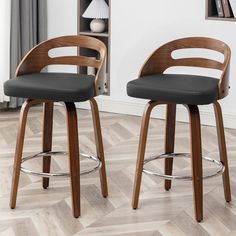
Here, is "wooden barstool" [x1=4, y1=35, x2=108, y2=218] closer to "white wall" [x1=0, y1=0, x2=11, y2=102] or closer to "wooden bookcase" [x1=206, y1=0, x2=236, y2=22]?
"wooden bookcase" [x1=206, y1=0, x2=236, y2=22]

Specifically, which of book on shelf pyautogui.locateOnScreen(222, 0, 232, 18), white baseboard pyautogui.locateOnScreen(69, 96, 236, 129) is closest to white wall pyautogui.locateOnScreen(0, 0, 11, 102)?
white baseboard pyautogui.locateOnScreen(69, 96, 236, 129)

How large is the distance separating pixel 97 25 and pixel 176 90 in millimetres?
2234

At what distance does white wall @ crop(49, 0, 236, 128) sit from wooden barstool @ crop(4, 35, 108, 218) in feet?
5.01

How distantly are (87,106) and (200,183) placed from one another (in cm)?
234

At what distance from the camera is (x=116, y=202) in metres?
3.70

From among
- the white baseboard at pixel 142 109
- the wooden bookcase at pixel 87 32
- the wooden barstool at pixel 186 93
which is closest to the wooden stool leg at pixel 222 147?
the wooden barstool at pixel 186 93

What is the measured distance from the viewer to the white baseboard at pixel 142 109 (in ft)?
16.8

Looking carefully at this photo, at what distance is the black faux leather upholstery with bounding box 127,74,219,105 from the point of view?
332 centimetres

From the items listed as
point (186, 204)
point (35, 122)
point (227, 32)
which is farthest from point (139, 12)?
point (186, 204)

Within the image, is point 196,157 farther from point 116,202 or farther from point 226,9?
point 226,9

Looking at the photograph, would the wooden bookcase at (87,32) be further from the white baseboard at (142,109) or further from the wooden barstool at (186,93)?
the wooden barstool at (186,93)

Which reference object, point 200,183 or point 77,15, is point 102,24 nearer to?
point 77,15

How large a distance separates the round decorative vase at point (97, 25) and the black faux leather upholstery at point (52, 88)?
6.35 feet

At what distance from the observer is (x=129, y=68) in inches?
213
